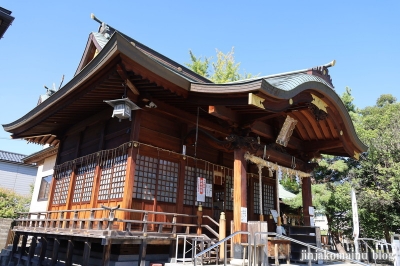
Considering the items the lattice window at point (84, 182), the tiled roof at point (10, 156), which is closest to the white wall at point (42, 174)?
the lattice window at point (84, 182)

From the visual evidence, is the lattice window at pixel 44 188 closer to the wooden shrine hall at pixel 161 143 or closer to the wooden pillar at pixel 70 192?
the wooden shrine hall at pixel 161 143

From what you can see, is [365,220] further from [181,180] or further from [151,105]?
[151,105]

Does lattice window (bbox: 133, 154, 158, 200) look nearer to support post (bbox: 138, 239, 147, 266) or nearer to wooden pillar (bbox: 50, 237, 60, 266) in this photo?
support post (bbox: 138, 239, 147, 266)

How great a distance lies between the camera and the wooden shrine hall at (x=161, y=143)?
7207 mm

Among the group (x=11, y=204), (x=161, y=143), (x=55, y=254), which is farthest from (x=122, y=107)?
(x=11, y=204)

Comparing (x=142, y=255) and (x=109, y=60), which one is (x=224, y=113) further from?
(x=142, y=255)

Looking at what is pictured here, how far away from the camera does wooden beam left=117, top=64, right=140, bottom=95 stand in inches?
266

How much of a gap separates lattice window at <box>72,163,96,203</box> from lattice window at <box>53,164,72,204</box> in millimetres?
788

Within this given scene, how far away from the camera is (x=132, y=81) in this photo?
24.9 feet

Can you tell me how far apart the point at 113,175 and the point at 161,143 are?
1673 millimetres

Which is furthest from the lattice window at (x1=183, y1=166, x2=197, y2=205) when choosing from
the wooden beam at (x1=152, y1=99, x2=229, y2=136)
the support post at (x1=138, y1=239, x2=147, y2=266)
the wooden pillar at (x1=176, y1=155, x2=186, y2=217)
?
the support post at (x1=138, y1=239, x2=147, y2=266)

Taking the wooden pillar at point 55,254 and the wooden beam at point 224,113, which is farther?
the wooden pillar at point 55,254

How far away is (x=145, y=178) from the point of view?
8375mm

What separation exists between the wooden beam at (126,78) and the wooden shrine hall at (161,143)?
1.1 inches
